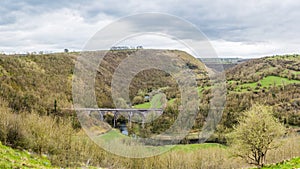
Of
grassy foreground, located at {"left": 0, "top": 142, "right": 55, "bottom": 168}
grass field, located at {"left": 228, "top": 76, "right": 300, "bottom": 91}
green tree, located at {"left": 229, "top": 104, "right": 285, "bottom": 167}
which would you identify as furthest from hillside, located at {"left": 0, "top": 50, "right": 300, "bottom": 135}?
grassy foreground, located at {"left": 0, "top": 142, "right": 55, "bottom": 168}

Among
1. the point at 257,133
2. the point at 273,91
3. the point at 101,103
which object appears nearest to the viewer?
the point at 257,133

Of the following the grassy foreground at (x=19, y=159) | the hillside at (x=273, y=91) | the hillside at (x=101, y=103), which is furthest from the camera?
the hillside at (x=273, y=91)

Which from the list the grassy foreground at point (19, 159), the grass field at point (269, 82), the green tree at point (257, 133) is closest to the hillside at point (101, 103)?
the grass field at point (269, 82)

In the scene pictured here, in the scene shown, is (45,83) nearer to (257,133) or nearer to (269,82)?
(269,82)

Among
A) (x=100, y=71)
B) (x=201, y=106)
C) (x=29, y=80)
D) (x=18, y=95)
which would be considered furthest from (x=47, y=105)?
(x=100, y=71)

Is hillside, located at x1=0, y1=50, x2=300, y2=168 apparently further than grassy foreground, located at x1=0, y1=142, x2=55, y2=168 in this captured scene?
Yes

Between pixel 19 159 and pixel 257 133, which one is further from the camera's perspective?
pixel 257 133

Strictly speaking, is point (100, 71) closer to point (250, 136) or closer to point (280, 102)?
point (280, 102)

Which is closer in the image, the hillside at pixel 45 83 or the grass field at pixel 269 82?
the hillside at pixel 45 83

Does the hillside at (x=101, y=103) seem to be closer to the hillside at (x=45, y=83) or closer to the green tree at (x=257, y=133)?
the hillside at (x=45, y=83)

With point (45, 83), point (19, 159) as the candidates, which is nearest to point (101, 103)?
point (45, 83)

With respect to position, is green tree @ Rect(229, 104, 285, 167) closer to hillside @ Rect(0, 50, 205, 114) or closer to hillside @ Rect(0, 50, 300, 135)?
hillside @ Rect(0, 50, 300, 135)

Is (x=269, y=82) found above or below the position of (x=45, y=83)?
above

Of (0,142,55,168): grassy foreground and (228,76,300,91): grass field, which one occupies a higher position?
(228,76,300,91): grass field
